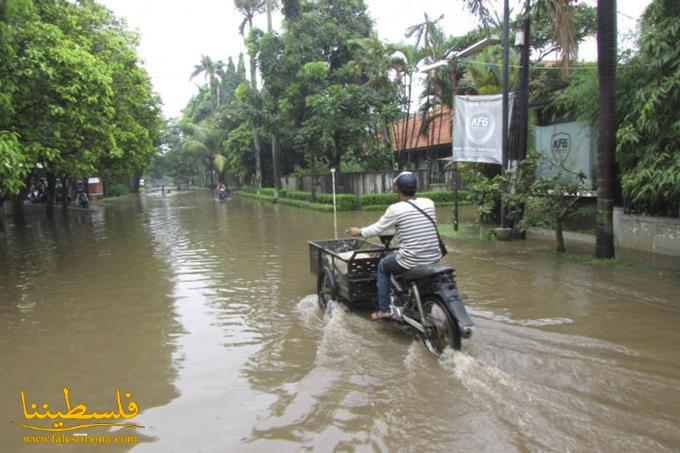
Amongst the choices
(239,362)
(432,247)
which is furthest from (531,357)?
(239,362)

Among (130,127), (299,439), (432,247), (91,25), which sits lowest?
(299,439)

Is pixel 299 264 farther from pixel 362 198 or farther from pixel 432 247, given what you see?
pixel 362 198

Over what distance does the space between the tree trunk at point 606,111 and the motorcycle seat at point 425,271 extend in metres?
5.90

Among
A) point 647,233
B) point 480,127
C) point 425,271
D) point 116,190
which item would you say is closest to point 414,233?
point 425,271

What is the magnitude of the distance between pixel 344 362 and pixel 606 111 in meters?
7.23

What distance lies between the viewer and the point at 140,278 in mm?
10023

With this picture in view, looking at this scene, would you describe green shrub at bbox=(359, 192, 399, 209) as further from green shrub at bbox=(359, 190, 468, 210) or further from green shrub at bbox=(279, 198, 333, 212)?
green shrub at bbox=(279, 198, 333, 212)

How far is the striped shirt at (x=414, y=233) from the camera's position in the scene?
5328 mm

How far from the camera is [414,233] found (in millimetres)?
5340

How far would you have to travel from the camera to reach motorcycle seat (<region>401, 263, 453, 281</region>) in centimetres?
500

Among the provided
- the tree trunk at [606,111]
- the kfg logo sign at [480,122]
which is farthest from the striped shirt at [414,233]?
the kfg logo sign at [480,122]

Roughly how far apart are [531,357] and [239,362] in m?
2.99

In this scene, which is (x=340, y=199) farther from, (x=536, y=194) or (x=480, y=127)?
(x=536, y=194)

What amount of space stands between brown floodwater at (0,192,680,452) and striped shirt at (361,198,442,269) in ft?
3.21
